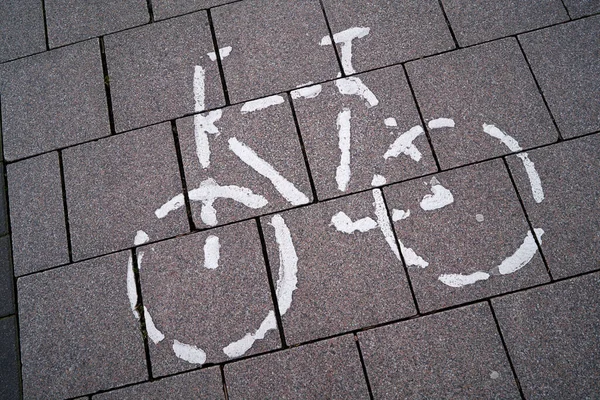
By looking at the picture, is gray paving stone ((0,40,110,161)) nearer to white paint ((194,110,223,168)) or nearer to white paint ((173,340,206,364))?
white paint ((194,110,223,168))

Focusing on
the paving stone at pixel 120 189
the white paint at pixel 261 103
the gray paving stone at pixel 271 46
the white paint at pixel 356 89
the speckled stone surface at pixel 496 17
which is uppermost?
the speckled stone surface at pixel 496 17

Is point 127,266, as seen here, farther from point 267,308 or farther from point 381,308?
point 381,308

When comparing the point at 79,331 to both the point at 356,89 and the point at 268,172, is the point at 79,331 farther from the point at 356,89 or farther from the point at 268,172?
the point at 356,89

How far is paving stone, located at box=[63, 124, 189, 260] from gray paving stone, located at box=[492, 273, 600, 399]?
1723 millimetres

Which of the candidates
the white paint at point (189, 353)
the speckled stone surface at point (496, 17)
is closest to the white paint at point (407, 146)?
the speckled stone surface at point (496, 17)

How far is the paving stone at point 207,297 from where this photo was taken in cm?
220

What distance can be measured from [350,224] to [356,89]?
777mm

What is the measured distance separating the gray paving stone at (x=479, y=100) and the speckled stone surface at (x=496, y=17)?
83 millimetres

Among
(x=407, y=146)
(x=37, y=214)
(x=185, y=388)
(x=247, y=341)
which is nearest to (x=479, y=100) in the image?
(x=407, y=146)

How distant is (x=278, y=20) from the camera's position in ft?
8.72

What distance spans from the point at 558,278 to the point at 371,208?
97 centimetres

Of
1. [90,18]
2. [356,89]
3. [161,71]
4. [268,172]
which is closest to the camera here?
[268,172]

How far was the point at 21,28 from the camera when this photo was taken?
9.21ft

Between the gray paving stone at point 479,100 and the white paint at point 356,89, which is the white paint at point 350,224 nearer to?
the gray paving stone at point 479,100
